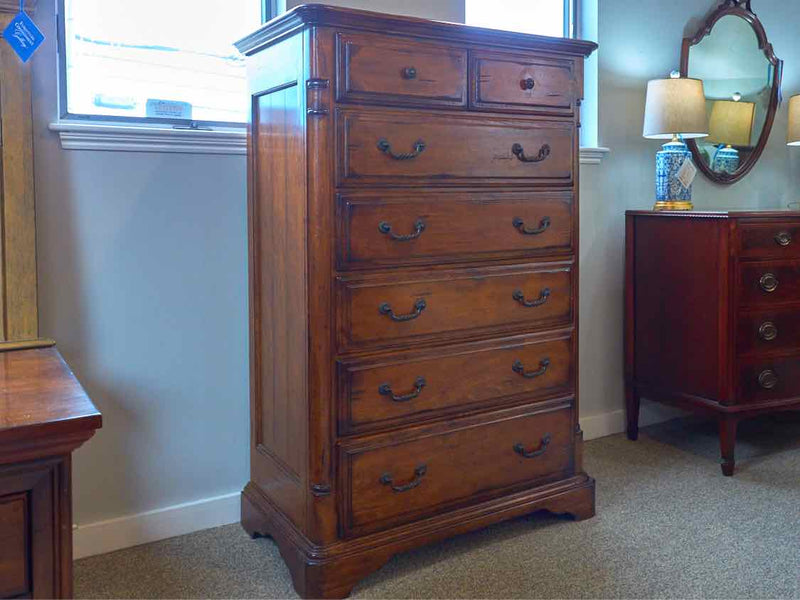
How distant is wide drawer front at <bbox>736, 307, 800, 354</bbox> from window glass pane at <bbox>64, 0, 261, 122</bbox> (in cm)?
185

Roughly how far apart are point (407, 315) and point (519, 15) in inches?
65.1

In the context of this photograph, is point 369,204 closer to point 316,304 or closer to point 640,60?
point 316,304

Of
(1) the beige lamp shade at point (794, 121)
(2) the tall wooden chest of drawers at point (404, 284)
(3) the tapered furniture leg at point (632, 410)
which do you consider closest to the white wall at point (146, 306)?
(2) the tall wooden chest of drawers at point (404, 284)

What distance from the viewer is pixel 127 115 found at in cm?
226

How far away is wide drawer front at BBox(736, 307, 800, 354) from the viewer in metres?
2.81

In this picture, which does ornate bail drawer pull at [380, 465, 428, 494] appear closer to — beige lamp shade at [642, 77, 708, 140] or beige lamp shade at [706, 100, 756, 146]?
beige lamp shade at [642, 77, 708, 140]

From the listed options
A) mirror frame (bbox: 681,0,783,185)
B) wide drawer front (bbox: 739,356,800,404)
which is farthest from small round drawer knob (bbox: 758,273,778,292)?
mirror frame (bbox: 681,0,783,185)

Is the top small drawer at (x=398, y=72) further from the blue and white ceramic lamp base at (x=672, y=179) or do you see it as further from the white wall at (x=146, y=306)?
the blue and white ceramic lamp base at (x=672, y=179)

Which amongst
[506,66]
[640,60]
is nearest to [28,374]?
[506,66]

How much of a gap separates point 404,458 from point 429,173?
73 centimetres

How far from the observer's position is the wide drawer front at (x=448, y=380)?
197cm

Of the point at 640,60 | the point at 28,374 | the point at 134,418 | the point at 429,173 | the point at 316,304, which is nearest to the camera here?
the point at 28,374

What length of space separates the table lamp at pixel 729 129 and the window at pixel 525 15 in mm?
758

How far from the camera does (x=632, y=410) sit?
10.4ft
